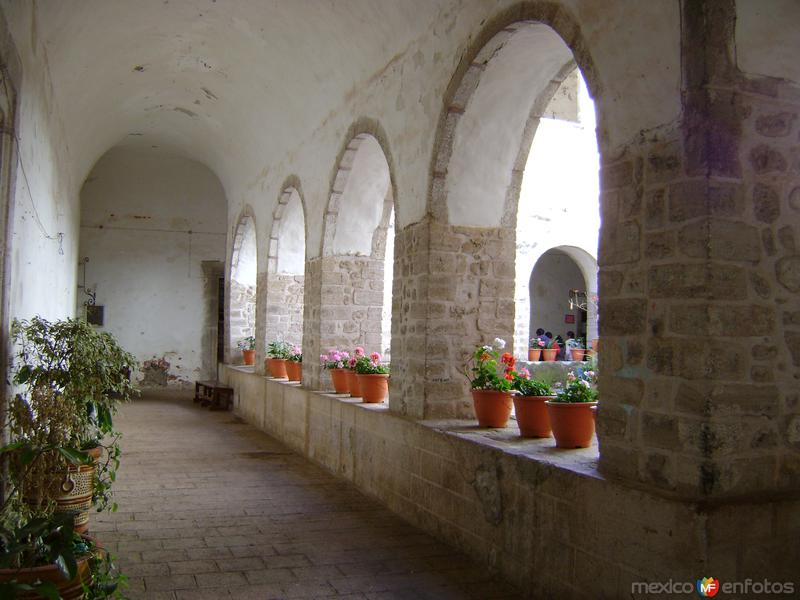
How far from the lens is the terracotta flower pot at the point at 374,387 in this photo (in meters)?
5.95

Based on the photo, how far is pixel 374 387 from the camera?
5.96 m

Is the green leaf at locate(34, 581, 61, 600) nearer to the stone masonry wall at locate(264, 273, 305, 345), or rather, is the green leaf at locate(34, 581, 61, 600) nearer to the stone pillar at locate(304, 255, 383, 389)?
the stone pillar at locate(304, 255, 383, 389)

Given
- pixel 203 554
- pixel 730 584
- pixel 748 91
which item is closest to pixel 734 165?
pixel 748 91

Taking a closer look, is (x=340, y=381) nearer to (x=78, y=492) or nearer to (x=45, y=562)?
(x=78, y=492)

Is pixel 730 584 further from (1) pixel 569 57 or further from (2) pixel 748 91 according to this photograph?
(1) pixel 569 57

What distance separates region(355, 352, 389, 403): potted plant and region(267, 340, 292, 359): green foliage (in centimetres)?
293

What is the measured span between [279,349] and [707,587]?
7241 millimetres

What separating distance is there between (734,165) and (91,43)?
5646 millimetres

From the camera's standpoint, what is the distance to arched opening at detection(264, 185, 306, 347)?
9.54 m

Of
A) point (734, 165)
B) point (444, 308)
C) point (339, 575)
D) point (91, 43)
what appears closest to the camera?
point (734, 165)

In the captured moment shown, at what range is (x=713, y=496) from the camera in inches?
101

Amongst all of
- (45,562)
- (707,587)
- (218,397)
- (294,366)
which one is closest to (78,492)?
(45,562)

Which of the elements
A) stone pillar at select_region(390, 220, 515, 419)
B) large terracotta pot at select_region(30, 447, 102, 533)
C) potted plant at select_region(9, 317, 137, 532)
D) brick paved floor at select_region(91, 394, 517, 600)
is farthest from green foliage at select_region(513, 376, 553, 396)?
large terracotta pot at select_region(30, 447, 102, 533)

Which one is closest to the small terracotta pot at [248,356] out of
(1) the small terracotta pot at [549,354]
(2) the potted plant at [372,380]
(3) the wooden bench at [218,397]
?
(3) the wooden bench at [218,397]
